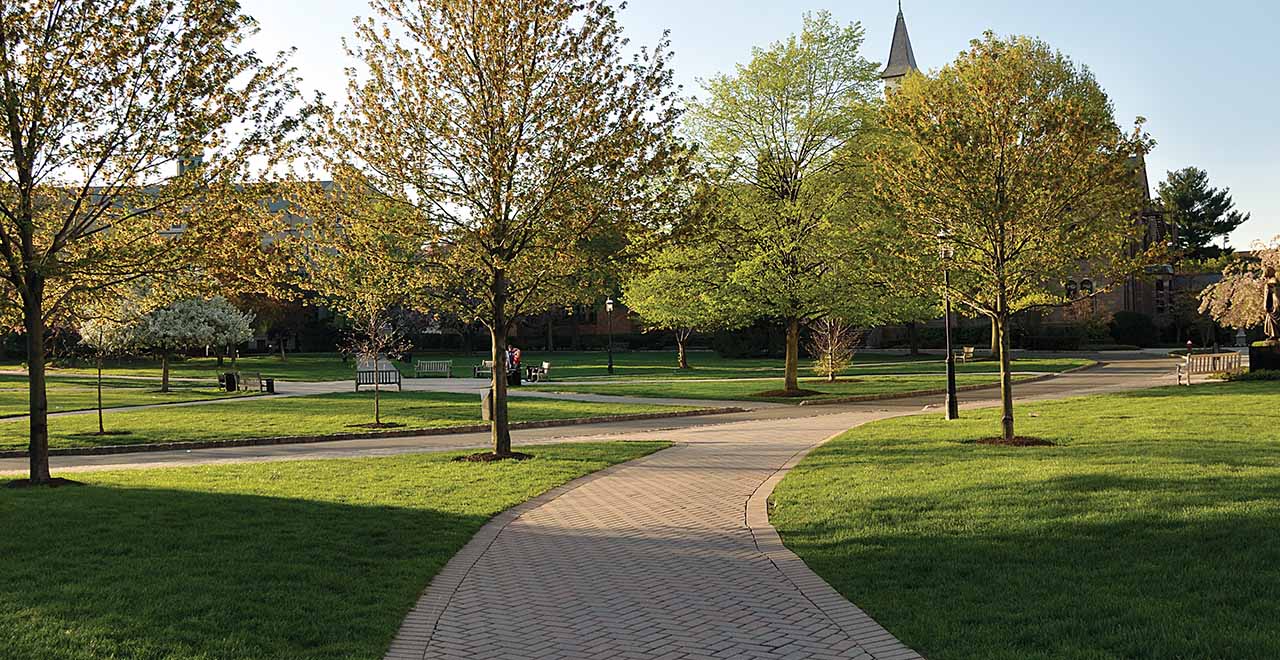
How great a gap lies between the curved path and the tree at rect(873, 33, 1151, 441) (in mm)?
5722

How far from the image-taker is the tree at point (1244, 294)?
109 ft

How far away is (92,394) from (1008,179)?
3131 centimetres

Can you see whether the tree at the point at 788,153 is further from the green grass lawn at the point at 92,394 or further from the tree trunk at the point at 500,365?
the green grass lawn at the point at 92,394

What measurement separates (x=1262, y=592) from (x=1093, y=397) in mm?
20824

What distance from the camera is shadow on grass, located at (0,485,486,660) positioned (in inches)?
238

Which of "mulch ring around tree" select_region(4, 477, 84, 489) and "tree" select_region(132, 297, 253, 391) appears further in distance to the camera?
"tree" select_region(132, 297, 253, 391)

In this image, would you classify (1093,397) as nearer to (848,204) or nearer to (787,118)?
(848,204)

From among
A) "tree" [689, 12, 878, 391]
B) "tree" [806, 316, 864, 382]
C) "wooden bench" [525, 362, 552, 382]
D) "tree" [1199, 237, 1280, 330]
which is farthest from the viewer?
"wooden bench" [525, 362, 552, 382]

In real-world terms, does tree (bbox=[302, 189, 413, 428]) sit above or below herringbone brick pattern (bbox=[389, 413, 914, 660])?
above

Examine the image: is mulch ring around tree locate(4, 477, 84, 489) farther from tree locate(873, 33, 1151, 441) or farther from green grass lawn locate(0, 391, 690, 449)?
tree locate(873, 33, 1151, 441)

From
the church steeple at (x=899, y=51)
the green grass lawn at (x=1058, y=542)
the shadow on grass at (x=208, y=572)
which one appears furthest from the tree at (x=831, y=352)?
the church steeple at (x=899, y=51)

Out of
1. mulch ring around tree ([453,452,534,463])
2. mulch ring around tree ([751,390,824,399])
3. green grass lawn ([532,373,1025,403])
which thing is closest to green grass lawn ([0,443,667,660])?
mulch ring around tree ([453,452,534,463])

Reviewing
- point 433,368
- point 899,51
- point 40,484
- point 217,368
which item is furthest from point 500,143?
point 899,51

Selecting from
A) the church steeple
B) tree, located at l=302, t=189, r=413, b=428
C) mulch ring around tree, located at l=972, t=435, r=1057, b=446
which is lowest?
mulch ring around tree, located at l=972, t=435, r=1057, b=446
